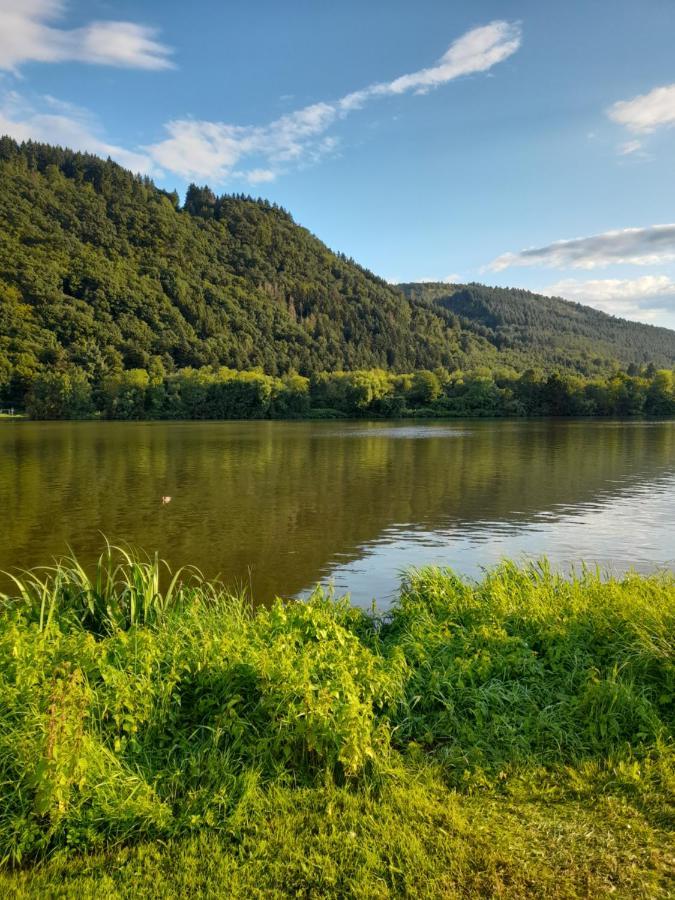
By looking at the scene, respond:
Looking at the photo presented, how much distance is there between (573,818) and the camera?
4.75 metres

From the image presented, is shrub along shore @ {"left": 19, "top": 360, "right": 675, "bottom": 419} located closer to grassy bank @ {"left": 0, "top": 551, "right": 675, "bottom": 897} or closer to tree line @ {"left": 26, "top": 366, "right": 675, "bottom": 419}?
tree line @ {"left": 26, "top": 366, "right": 675, "bottom": 419}

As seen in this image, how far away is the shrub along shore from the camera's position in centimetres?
12300

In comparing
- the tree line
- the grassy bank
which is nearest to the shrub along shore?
the tree line

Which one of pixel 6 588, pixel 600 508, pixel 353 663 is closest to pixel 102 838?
pixel 353 663

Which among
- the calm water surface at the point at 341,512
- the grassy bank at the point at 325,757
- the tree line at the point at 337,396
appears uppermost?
the tree line at the point at 337,396

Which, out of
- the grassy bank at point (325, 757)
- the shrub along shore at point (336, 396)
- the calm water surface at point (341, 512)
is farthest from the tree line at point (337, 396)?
the grassy bank at point (325, 757)

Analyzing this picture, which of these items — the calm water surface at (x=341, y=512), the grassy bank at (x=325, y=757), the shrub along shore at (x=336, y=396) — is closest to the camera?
the grassy bank at (x=325, y=757)

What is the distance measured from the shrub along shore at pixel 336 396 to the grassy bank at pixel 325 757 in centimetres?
12328

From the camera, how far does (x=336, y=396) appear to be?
13700 cm

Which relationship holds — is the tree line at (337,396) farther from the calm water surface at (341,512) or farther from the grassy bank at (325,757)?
the grassy bank at (325,757)

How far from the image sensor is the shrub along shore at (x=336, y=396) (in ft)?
404

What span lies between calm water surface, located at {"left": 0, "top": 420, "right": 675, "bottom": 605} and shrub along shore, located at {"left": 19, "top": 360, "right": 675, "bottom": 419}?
83.5m

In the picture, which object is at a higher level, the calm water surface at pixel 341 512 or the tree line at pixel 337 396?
the tree line at pixel 337 396

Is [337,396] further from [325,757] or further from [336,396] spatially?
[325,757]
